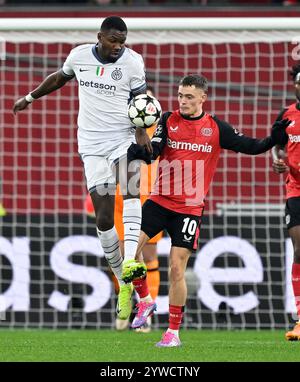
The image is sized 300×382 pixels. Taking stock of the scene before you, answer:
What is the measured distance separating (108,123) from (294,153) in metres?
1.62

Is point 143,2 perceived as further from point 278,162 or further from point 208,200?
point 278,162

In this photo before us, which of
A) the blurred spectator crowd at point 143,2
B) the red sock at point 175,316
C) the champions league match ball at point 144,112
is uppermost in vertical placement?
the blurred spectator crowd at point 143,2

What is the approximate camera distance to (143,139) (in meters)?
8.75

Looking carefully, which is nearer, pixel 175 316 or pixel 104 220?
pixel 175 316

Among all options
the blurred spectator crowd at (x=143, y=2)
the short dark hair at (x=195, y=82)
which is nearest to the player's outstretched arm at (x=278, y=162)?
the short dark hair at (x=195, y=82)

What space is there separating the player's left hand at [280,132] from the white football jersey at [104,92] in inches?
45.0

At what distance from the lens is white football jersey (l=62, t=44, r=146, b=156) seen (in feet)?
29.6

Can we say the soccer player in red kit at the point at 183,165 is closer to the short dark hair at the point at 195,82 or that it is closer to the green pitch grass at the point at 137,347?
the short dark hair at the point at 195,82

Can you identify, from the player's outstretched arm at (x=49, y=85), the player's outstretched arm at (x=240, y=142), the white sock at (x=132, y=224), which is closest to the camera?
the white sock at (x=132, y=224)

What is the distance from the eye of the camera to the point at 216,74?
15.6 metres

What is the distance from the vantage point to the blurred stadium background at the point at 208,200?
1196 centimetres

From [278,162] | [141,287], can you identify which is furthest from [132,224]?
[278,162]

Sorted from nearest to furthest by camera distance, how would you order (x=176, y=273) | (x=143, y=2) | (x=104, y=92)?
(x=176, y=273) → (x=104, y=92) → (x=143, y=2)

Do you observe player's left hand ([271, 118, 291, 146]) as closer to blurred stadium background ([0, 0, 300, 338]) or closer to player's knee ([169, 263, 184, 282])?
player's knee ([169, 263, 184, 282])
